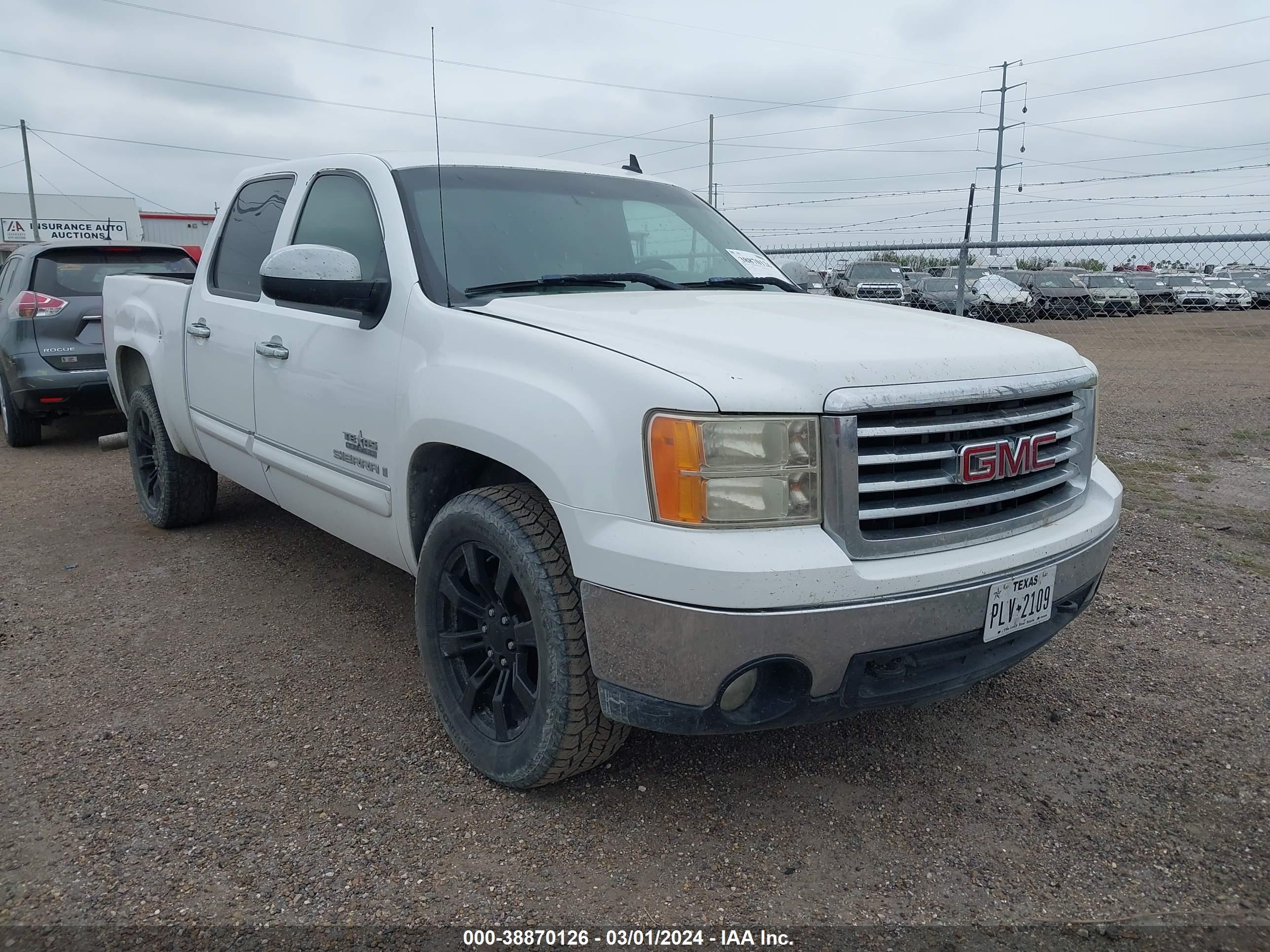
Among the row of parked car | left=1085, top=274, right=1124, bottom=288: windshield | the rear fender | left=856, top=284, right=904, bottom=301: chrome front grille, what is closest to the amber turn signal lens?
the rear fender

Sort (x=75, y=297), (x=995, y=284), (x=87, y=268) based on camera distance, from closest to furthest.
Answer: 1. (x=75, y=297)
2. (x=87, y=268)
3. (x=995, y=284)

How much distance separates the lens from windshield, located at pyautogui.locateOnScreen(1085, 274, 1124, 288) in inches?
524

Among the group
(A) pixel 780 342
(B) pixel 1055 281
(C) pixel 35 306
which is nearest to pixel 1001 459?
(A) pixel 780 342

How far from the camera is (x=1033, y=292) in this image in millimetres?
11406

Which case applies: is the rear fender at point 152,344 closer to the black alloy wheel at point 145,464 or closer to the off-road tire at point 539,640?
the black alloy wheel at point 145,464

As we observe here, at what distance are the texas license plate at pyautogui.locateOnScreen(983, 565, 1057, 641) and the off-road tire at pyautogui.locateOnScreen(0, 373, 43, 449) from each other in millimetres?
7956

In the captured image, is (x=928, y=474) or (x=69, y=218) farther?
(x=69, y=218)

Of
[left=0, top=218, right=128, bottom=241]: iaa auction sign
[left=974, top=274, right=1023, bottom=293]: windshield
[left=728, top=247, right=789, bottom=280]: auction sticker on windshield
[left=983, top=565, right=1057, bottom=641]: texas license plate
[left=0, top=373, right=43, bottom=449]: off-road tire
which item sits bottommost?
[left=0, top=373, right=43, bottom=449]: off-road tire

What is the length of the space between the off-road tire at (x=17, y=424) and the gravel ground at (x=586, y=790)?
4.35 m

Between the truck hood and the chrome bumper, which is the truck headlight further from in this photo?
the chrome bumper

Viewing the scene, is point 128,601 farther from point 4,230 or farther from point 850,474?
point 4,230

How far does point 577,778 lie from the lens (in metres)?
2.80

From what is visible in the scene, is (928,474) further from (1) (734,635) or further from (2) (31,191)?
(2) (31,191)

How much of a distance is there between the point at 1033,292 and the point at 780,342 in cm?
1016
